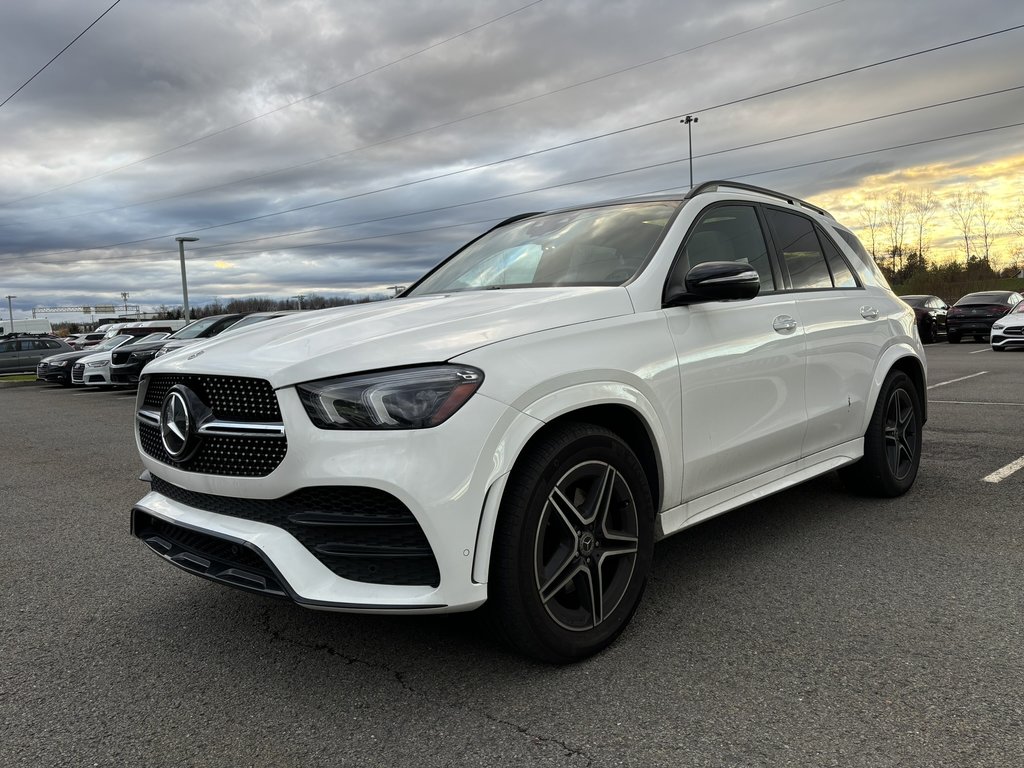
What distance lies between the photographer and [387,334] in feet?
8.53

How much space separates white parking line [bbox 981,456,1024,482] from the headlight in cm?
451

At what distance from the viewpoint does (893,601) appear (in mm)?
3213

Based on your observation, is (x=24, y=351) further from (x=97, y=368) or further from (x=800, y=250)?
(x=800, y=250)

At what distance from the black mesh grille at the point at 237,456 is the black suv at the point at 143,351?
43.9 feet

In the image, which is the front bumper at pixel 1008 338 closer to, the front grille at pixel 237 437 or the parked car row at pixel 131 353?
the parked car row at pixel 131 353

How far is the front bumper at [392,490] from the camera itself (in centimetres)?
231

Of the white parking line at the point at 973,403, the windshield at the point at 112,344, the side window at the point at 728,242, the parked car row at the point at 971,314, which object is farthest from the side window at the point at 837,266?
the parked car row at the point at 971,314

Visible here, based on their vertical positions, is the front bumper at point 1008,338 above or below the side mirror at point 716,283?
below

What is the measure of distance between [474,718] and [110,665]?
145 cm

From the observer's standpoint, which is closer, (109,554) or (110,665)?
(110,665)

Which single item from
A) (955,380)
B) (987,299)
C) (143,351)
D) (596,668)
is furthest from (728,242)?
(987,299)

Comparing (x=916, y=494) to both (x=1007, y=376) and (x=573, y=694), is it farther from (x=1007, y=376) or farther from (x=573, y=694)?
(x=1007, y=376)

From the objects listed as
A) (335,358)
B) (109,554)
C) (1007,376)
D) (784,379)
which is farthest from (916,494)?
(1007,376)

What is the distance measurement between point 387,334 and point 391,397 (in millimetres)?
315
